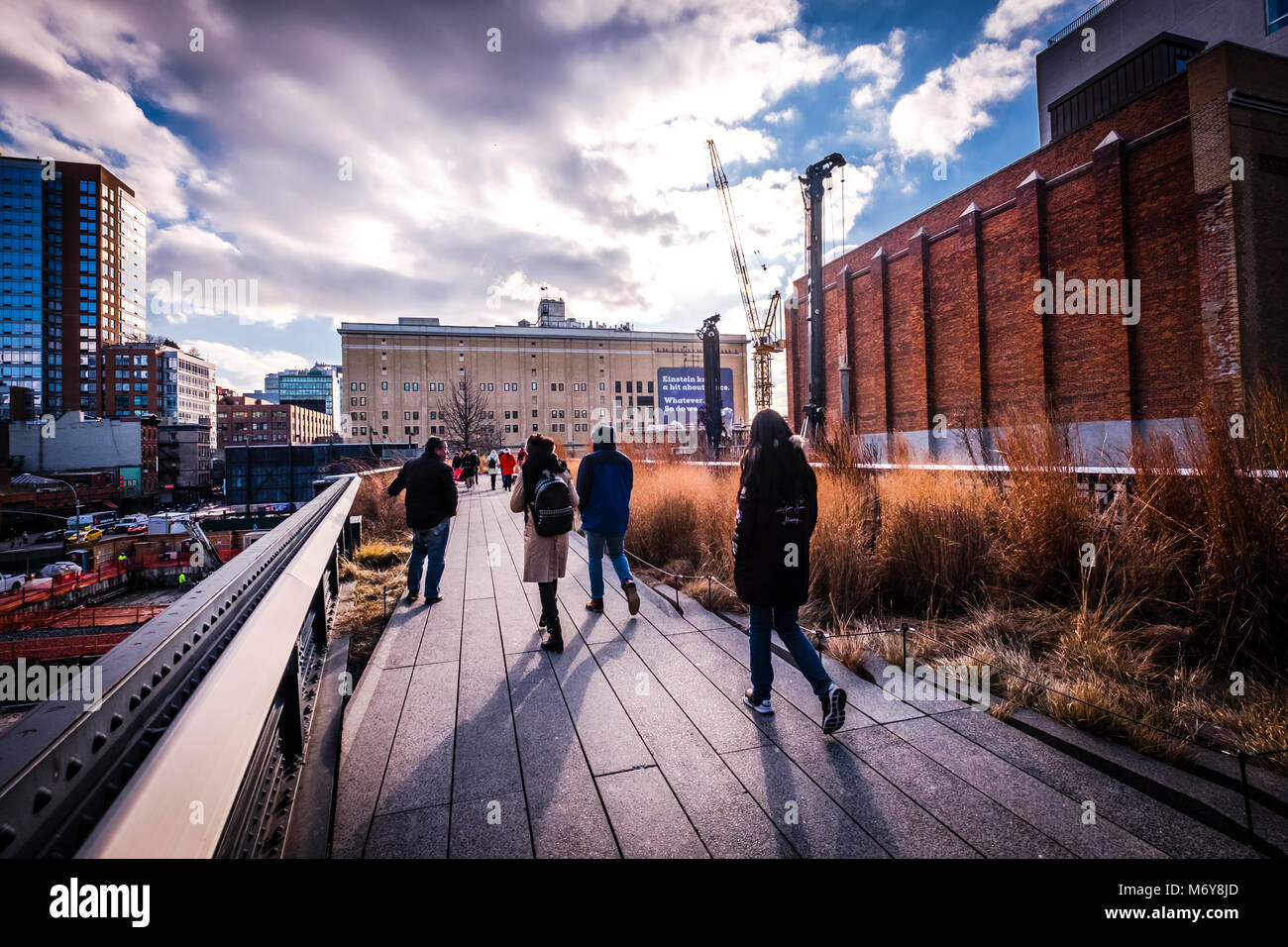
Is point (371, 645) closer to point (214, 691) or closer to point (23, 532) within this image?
point (214, 691)

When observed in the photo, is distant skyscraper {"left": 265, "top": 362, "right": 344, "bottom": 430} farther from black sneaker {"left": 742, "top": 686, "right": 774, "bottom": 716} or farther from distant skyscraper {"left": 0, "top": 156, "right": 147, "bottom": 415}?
black sneaker {"left": 742, "top": 686, "right": 774, "bottom": 716}

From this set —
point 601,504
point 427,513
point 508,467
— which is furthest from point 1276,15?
point 427,513

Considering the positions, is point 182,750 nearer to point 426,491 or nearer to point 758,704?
point 758,704

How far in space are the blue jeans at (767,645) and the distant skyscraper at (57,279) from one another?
114949 millimetres

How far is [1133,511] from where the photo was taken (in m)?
4.20

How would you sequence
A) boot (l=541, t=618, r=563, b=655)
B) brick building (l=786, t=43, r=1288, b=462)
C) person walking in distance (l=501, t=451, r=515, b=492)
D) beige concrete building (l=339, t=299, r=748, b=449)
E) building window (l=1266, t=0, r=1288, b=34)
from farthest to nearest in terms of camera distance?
beige concrete building (l=339, t=299, r=748, b=449), building window (l=1266, t=0, r=1288, b=34), person walking in distance (l=501, t=451, r=515, b=492), brick building (l=786, t=43, r=1288, b=462), boot (l=541, t=618, r=563, b=655)

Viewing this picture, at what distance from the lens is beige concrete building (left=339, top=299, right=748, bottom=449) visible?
78.9 metres

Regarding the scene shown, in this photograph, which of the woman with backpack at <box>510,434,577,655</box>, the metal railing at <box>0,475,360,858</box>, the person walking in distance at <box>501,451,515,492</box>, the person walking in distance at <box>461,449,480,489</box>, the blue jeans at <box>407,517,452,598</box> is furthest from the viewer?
the person walking in distance at <box>461,449,480,489</box>

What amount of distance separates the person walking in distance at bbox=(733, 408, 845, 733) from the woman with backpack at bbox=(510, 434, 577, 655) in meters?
1.84

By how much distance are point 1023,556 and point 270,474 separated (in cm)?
4828

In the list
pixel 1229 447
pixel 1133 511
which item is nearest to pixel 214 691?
pixel 1229 447

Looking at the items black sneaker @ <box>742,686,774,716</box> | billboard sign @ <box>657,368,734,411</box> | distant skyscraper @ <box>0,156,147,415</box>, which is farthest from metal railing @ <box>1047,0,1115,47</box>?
distant skyscraper @ <box>0,156,147,415</box>

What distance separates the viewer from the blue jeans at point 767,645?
2.98m

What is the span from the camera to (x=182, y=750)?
3.18ft
